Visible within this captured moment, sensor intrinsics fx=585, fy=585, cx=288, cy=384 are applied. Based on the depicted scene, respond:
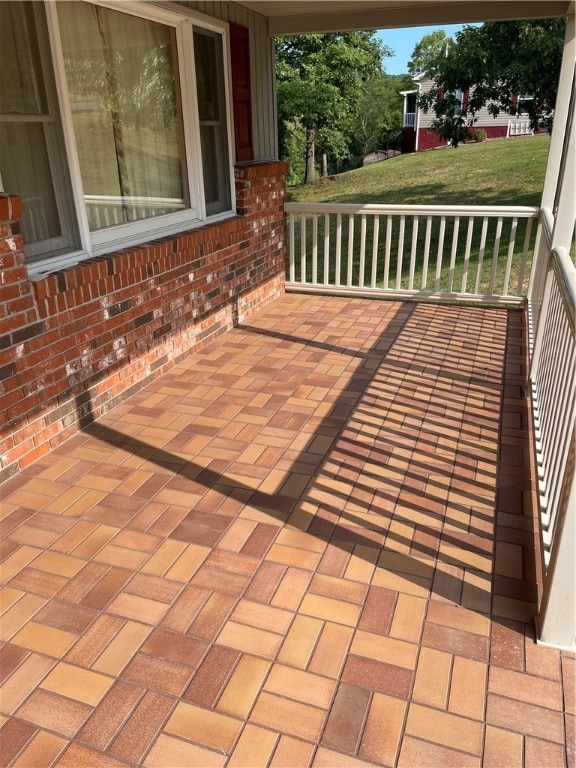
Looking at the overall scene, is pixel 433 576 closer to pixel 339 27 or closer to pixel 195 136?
pixel 195 136

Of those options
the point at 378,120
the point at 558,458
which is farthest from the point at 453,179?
the point at 378,120

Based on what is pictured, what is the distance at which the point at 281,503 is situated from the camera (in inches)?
98.1

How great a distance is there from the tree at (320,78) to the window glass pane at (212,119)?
10.5 meters

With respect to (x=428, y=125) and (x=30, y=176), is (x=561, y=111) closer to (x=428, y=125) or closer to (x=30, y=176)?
(x=30, y=176)

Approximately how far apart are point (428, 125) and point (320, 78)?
43.0ft

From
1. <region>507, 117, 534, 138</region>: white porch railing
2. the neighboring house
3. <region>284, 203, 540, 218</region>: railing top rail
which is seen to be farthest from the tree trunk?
<region>284, 203, 540, 218</region>: railing top rail

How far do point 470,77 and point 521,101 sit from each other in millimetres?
783

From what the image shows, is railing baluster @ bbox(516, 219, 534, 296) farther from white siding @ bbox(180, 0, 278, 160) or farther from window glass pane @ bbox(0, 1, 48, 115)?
window glass pane @ bbox(0, 1, 48, 115)

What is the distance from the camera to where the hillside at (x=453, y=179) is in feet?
40.6

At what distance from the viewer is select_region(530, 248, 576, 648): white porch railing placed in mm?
1668

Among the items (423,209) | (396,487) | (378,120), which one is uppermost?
(378,120)

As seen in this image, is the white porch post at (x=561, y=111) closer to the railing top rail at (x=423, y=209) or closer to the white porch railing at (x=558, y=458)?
the railing top rail at (x=423, y=209)

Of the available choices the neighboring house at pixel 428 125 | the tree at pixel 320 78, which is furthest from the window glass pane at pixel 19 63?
the neighboring house at pixel 428 125

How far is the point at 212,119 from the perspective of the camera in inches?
172
